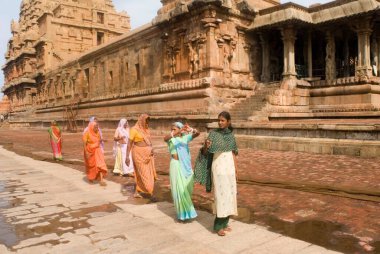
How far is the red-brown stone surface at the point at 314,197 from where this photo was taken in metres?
4.04

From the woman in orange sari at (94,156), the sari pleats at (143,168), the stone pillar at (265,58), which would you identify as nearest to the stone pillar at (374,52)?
the stone pillar at (265,58)

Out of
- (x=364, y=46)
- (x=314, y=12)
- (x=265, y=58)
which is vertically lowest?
(x=364, y=46)

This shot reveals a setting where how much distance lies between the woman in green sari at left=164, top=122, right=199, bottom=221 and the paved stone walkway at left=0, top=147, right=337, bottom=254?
0.66ft

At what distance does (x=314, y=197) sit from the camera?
18.5ft

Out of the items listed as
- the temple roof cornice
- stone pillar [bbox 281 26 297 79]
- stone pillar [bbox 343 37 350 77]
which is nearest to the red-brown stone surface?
stone pillar [bbox 281 26 297 79]

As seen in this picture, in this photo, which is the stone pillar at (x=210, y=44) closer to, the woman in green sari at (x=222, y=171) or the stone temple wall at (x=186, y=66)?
the stone temple wall at (x=186, y=66)

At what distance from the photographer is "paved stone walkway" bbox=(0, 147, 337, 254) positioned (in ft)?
12.1

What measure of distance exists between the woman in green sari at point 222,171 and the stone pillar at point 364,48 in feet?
47.2

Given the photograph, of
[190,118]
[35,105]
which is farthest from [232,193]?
[35,105]

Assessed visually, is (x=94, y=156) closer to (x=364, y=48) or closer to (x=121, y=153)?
(x=121, y=153)

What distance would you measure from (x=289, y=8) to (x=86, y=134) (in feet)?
45.4

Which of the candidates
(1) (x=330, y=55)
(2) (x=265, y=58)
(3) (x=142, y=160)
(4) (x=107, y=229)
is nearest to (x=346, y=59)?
(1) (x=330, y=55)

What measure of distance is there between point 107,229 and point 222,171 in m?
1.63

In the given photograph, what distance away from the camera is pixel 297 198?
5617 millimetres
